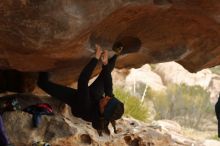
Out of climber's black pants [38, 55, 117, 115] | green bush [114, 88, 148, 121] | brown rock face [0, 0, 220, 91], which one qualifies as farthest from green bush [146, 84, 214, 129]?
climber's black pants [38, 55, 117, 115]

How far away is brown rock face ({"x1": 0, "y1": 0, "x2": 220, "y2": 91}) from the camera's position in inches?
195

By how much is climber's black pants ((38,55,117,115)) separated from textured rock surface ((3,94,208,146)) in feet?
1.51

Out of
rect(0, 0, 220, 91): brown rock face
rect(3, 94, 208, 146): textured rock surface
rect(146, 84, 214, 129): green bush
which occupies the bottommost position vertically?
rect(146, 84, 214, 129): green bush

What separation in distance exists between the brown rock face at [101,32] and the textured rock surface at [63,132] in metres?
0.63

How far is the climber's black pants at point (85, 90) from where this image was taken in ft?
18.1

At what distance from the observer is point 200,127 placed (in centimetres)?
2361

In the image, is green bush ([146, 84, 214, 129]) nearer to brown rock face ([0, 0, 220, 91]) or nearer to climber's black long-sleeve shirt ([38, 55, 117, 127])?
brown rock face ([0, 0, 220, 91])

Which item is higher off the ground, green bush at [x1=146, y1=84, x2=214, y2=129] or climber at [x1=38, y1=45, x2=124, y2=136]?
climber at [x1=38, y1=45, x2=124, y2=136]

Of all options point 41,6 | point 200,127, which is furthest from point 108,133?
point 200,127

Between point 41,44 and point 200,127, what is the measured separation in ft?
64.0

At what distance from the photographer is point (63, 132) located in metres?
6.38

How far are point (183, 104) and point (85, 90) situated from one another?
19.0m

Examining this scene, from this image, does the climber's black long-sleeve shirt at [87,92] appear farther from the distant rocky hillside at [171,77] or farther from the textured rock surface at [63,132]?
the distant rocky hillside at [171,77]

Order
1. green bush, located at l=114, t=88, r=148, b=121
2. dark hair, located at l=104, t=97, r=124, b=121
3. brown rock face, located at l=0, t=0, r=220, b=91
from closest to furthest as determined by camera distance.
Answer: brown rock face, located at l=0, t=0, r=220, b=91 < dark hair, located at l=104, t=97, r=124, b=121 < green bush, located at l=114, t=88, r=148, b=121
